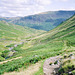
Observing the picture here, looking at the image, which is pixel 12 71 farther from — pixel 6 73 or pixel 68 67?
pixel 68 67

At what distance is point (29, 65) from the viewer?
113ft

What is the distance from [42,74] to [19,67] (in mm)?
11336

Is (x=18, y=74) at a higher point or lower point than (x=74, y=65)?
lower

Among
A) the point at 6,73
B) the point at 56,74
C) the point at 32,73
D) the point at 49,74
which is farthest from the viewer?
the point at 6,73

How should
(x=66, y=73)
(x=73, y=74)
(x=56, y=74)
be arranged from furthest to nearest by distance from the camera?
(x=56, y=74), (x=66, y=73), (x=73, y=74)

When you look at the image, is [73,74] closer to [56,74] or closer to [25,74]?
[56,74]

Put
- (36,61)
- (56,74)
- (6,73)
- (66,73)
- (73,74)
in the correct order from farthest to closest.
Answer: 1. (36,61)
2. (6,73)
3. (56,74)
4. (66,73)
5. (73,74)

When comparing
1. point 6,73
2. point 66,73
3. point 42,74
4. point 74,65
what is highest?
point 74,65

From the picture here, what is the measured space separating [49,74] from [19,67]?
43.1 ft

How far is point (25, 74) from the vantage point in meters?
28.1

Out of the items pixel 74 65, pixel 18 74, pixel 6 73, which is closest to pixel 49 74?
pixel 74 65

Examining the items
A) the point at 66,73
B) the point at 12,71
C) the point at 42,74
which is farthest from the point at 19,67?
the point at 66,73

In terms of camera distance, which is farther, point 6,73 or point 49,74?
point 6,73

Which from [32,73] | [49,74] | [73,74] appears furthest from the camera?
[32,73]
